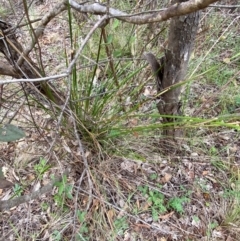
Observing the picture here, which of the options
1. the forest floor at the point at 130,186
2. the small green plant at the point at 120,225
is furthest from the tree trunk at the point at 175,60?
the small green plant at the point at 120,225

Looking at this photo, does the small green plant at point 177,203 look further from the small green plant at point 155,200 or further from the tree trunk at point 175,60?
the tree trunk at point 175,60

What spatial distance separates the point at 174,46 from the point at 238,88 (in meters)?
0.87

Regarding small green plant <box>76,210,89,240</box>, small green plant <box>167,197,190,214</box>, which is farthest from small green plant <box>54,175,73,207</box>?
small green plant <box>167,197,190,214</box>

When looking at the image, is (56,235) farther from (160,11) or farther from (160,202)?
(160,11)

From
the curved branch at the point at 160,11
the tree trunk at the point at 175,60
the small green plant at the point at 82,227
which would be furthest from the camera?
the small green plant at the point at 82,227

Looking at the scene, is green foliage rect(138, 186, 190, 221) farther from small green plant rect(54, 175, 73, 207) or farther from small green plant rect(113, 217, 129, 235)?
small green plant rect(54, 175, 73, 207)

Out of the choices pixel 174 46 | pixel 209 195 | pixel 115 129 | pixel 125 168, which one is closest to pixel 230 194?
pixel 209 195

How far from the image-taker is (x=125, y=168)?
147 centimetres

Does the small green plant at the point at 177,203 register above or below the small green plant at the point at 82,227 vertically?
above

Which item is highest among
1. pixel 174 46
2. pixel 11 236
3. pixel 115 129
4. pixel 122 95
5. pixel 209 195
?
pixel 174 46

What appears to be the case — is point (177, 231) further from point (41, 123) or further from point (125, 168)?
point (41, 123)

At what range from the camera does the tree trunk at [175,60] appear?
1017 millimetres

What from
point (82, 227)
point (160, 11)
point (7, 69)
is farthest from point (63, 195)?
point (160, 11)

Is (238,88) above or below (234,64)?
below
